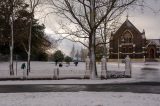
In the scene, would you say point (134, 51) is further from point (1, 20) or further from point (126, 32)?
point (1, 20)

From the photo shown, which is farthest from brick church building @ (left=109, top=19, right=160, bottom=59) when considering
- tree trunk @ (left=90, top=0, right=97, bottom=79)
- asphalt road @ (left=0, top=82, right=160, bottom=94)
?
asphalt road @ (left=0, top=82, right=160, bottom=94)

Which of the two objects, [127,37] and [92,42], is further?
[127,37]

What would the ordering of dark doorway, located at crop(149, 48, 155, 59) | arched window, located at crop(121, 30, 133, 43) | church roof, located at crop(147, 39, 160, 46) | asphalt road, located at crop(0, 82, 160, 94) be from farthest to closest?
church roof, located at crop(147, 39, 160, 46) < arched window, located at crop(121, 30, 133, 43) < dark doorway, located at crop(149, 48, 155, 59) < asphalt road, located at crop(0, 82, 160, 94)

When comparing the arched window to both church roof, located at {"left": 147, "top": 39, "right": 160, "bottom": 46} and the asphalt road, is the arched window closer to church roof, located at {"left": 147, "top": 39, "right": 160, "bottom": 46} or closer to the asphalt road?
church roof, located at {"left": 147, "top": 39, "right": 160, "bottom": 46}

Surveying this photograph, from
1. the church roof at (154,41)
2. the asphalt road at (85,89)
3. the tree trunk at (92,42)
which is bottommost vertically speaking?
the asphalt road at (85,89)

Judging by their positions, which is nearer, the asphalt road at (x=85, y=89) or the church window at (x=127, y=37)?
the asphalt road at (x=85, y=89)

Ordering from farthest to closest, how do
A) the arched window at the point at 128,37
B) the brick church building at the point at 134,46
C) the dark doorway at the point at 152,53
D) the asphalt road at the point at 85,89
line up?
the arched window at the point at 128,37
the dark doorway at the point at 152,53
the brick church building at the point at 134,46
the asphalt road at the point at 85,89

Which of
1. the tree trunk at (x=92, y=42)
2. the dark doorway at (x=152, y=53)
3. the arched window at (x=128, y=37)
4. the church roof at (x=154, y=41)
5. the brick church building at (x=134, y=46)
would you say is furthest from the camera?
the church roof at (x=154, y=41)

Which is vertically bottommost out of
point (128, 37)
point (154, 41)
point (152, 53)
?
point (152, 53)

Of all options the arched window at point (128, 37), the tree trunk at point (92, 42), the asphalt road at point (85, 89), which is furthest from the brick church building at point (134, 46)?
the asphalt road at point (85, 89)

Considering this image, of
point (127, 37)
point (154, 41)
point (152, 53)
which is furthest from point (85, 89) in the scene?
point (154, 41)

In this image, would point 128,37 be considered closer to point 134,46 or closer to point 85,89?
point 134,46

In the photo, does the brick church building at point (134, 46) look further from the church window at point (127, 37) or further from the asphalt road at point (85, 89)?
the asphalt road at point (85, 89)
